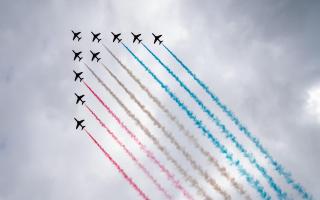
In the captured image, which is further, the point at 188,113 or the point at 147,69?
the point at 147,69

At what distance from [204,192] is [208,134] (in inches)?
533

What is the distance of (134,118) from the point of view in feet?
340

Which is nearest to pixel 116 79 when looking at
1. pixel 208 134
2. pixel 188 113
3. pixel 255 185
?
pixel 188 113

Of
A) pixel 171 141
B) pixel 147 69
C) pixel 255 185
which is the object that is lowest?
pixel 255 185

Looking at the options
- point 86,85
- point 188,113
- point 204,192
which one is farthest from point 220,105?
point 86,85

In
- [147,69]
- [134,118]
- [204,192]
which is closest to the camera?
[204,192]

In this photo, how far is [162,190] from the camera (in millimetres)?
97188

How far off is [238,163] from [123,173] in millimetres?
26129

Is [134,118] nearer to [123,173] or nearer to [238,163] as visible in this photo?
[123,173]

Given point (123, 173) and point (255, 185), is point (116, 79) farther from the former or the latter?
point (255, 185)

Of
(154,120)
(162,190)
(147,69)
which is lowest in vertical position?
(162,190)

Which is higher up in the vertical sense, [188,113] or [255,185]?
[188,113]

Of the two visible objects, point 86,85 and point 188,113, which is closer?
point 188,113

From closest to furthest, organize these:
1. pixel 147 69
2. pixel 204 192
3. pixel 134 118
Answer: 1. pixel 204 192
2. pixel 134 118
3. pixel 147 69
